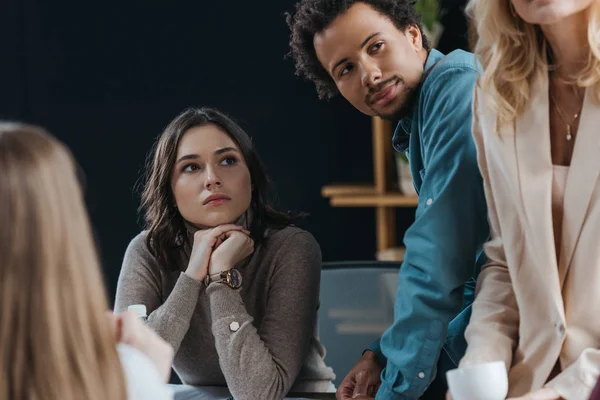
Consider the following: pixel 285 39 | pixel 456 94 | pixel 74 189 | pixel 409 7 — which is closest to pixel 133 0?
pixel 285 39

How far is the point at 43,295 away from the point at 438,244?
73cm

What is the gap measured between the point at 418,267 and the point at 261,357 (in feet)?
1.24

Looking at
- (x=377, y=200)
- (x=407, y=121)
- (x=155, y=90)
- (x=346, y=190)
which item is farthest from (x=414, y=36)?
(x=155, y=90)

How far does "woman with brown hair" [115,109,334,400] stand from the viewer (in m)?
1.79

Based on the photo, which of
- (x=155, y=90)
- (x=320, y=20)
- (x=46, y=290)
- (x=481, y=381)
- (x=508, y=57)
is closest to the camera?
(x=46, y=290)

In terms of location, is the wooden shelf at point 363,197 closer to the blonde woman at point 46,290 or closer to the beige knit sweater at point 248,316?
the beige knit sweater at point 248,316

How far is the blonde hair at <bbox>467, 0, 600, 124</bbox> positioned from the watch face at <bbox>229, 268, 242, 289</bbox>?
0.63 metres

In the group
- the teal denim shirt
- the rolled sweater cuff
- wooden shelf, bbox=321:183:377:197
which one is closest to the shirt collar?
the teal denim shirt

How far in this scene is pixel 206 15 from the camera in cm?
409

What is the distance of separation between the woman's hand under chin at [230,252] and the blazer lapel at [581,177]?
0.68m

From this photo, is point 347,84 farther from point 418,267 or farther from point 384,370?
point 384,370

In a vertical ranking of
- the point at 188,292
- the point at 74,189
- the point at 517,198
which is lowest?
the point at 188,292

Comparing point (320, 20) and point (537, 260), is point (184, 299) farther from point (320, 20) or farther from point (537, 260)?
point (537, 260)

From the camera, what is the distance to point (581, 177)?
4.65 feet
